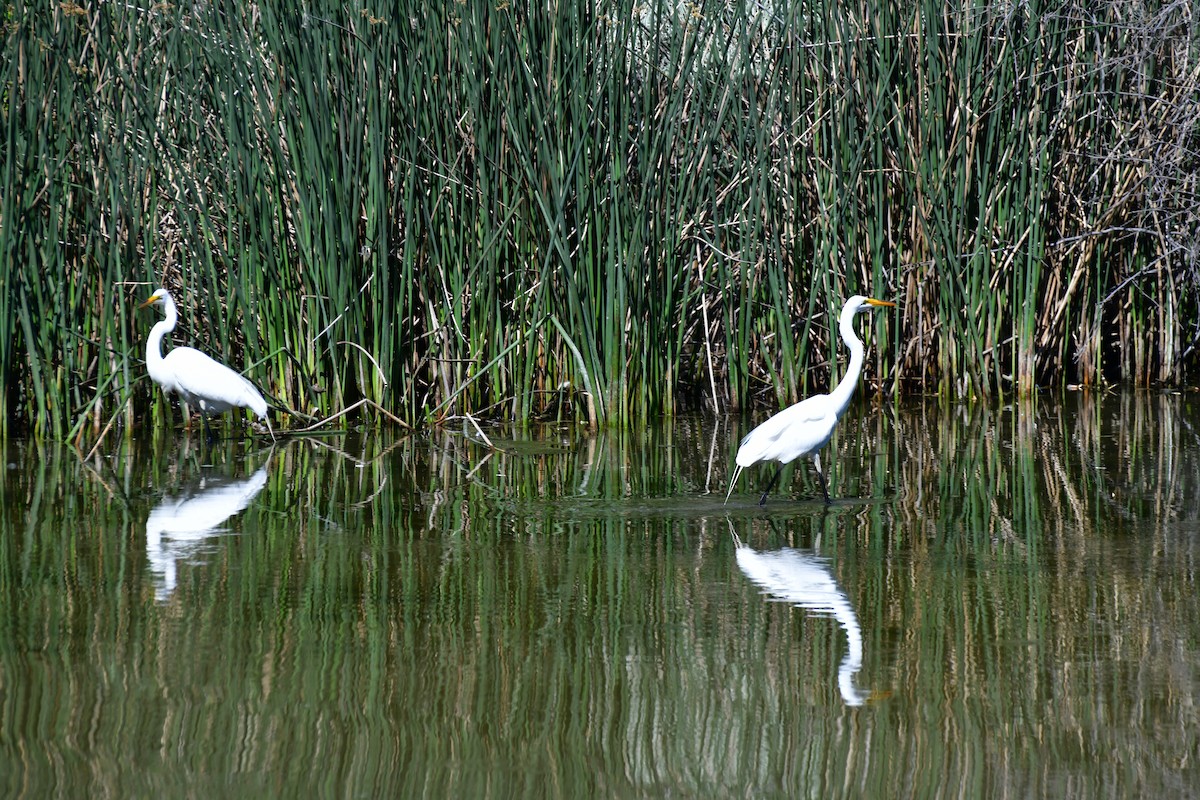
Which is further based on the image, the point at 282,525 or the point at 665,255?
the point at 665,255

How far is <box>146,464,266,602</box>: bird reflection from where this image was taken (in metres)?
3.87

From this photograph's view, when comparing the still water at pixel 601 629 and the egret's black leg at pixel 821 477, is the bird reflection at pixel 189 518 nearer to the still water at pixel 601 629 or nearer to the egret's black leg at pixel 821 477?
the still water at pixel 601 629

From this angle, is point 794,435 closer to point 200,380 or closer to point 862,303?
point 862,303

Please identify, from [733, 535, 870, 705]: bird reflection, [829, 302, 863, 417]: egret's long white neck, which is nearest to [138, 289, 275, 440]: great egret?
[829, 302, 863, 417]: egret's long white neck

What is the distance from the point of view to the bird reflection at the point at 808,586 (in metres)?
2.90

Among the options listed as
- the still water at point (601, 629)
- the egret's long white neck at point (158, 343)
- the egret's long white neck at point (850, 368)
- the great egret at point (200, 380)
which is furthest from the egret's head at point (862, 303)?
the egret's long white neck at point (158, 343)

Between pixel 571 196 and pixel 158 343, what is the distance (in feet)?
5.93

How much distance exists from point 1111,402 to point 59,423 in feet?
15.6

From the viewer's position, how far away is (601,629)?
3203 mm

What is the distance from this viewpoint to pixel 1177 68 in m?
6.91

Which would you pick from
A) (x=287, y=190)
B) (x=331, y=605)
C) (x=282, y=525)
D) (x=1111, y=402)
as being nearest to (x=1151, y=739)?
(x=331, y=605)

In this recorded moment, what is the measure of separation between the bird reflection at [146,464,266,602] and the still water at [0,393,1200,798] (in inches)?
0.6

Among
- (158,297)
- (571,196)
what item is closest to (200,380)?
(158,297)

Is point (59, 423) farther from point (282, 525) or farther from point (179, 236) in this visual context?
point (282, 525)
